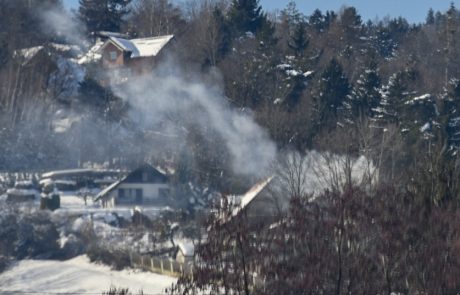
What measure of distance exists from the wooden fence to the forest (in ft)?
21.0

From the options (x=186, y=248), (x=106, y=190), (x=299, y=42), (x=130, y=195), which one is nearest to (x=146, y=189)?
(x=130, y=195)

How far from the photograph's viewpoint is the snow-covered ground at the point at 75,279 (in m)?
35.8

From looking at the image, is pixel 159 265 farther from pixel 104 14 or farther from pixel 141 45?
pixel 104 14

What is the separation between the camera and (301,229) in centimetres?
2652

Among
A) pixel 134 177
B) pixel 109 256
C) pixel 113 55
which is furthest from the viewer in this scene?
pixel 113 55

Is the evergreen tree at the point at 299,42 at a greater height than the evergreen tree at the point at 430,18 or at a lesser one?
lesser

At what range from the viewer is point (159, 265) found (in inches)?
1474

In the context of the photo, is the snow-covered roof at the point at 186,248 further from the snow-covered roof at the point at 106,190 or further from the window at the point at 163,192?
the snow-covered roof at the point at 106,190

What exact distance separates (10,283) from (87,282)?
10.4 feet

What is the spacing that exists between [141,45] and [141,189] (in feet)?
61.9

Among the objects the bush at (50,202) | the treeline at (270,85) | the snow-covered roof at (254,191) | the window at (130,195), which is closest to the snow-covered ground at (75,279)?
the bush at (50,202)

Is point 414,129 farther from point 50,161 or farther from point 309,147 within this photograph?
point 50,161

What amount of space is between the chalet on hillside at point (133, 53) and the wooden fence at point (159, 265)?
25960 millimetres

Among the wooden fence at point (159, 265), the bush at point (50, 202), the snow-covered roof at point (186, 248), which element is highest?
the bush at point (50, 202)
